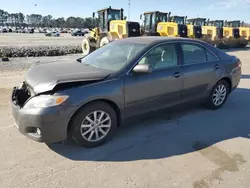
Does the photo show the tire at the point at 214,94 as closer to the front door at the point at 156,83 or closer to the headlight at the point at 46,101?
the front door at the point at 156,83

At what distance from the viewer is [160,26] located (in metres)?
17.9

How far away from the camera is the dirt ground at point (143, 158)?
2771mm

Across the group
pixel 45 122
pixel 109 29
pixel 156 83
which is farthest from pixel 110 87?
pixel 109 29

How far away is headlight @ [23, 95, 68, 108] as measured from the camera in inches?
118

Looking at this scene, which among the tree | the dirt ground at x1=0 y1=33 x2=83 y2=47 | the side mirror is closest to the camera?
the side mirror

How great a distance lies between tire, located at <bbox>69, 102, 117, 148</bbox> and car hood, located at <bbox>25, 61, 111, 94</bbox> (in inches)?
16.3

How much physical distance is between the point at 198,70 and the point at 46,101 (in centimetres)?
289

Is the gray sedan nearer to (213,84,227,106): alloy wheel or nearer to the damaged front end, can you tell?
the damaged front end

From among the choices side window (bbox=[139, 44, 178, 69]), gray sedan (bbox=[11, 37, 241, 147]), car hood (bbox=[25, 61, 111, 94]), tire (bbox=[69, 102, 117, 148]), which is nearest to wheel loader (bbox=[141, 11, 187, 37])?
gray sedan (bbox=[11, 37, 241, 147])

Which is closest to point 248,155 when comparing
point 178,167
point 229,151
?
point 229,151

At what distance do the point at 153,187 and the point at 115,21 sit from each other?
14571 millimetres

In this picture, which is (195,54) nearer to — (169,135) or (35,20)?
(169,135)

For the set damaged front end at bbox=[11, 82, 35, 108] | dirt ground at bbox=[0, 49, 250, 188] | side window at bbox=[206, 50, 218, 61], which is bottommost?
dirt ground at bbox=[0, 49, 250, 188]

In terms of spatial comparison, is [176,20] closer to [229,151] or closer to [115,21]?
[115,21]
